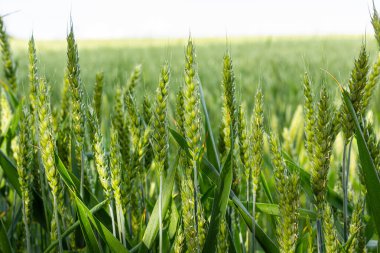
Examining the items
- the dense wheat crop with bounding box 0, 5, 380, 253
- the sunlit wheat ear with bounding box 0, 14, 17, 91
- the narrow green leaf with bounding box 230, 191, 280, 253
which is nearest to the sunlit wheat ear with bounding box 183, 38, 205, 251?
the dense wheat crop with bounding box 0, 5, 380, 253

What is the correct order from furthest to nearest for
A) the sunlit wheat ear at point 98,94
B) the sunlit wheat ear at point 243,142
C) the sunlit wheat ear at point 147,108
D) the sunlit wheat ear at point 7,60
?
the sunlit wheat ear at point 7,60
the sunlit wheat ear at point 98,94
the sunlit wheat ear at point 147,108
the sunlit wheat ear at point 243,142

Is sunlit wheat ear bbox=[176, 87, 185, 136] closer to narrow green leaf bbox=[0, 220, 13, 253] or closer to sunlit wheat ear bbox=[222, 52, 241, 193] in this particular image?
sunlit wheat ear bbox=[222, 52, 241, 193]

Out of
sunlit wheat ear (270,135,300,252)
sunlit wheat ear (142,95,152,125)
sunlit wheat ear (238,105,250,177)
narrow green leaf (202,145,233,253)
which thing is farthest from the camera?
sunlit wheat ear (142,95,152,125)

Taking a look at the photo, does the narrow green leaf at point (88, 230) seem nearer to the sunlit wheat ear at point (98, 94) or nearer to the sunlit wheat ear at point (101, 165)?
the sunlit wheat ear at point (101, 165)

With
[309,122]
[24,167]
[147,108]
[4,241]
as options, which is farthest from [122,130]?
[309,122]

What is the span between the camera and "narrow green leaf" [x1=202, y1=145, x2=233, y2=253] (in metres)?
0.96

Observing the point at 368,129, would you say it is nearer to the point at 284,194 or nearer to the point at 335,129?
the point at 335,129

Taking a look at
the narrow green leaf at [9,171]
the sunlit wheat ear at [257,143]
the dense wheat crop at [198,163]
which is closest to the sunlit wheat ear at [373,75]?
the dense wheat crop at [198,163]

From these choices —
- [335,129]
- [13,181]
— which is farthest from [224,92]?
[13,181]

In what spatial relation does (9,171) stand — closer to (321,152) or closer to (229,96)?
(229,96)

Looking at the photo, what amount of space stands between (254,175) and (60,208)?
452mm

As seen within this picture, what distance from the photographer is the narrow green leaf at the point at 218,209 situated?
0.96m

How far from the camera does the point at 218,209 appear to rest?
0.98 metres

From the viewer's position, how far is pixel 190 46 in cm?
97
